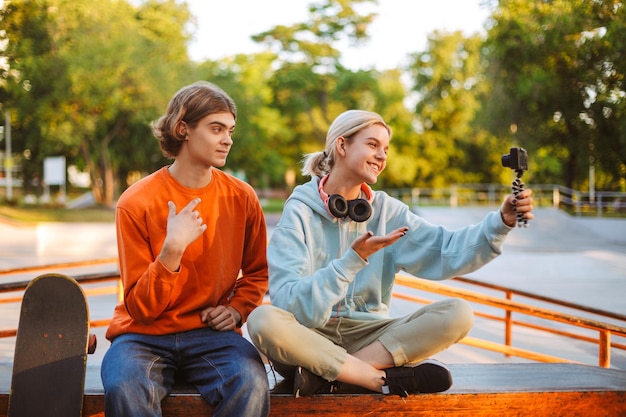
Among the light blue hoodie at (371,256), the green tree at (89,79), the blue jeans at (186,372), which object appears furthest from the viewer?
the green tree at (89,79)

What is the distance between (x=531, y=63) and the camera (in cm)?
1241

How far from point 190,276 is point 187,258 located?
0.24ft

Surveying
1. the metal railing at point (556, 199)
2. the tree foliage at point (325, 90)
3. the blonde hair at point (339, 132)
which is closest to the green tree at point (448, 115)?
the tree foliage at point (325, 90)

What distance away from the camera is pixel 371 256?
8.70ft

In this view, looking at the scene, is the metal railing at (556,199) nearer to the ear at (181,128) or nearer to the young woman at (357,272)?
the young woman at (357,272)

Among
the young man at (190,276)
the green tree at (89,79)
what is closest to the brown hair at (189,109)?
the young man at (190,276)

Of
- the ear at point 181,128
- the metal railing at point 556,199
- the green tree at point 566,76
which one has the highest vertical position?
the green tree at point 566,76

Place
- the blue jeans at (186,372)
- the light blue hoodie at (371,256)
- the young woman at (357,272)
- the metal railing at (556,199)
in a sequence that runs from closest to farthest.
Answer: the blue jeans at (186,372) < the young woman at (357,272) < the light blue hoodie at (371,256) < the metal railing at (556,199)

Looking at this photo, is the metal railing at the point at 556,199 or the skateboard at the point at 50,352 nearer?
the skateboard at the point at 50,352

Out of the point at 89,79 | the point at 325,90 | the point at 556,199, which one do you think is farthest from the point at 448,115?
the point at 89,79

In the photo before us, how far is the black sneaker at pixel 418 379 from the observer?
236 cm

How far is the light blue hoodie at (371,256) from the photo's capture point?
242 cm

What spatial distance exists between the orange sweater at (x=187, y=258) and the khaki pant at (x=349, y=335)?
31 cm

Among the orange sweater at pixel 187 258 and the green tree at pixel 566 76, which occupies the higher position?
the green tree at pixel 566 76
